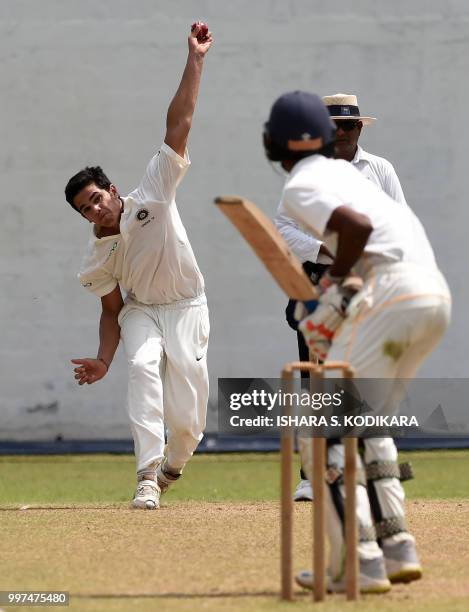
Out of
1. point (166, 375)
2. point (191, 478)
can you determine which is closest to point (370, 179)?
point (166, 375)

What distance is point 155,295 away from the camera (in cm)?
823

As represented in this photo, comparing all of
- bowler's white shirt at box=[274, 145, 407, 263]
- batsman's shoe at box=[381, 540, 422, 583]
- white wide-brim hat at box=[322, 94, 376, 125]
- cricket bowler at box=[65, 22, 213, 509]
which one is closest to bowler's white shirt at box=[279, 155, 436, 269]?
batsman's shoe at box=[381, 540, 422, 583]

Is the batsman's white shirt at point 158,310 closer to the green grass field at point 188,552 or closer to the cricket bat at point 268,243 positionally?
the green grass field at point 188,552

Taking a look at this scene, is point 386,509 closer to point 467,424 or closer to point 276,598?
point 276,598

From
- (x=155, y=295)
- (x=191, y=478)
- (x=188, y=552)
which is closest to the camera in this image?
(x=188, y=552)

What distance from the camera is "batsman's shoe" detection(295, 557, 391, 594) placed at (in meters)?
5.13

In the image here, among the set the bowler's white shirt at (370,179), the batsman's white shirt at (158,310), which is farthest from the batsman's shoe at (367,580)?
the batsman's white shirt at (158,310)

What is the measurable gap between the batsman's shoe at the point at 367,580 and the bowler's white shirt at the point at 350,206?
1.05 meters

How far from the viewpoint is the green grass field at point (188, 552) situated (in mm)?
5102

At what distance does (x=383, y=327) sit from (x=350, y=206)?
44cm

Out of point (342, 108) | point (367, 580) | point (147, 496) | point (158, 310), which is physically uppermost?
point (342, 108)

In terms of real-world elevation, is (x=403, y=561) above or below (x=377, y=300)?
below

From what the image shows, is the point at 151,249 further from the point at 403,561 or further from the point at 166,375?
the point at 403,561

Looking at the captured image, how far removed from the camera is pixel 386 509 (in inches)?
210
